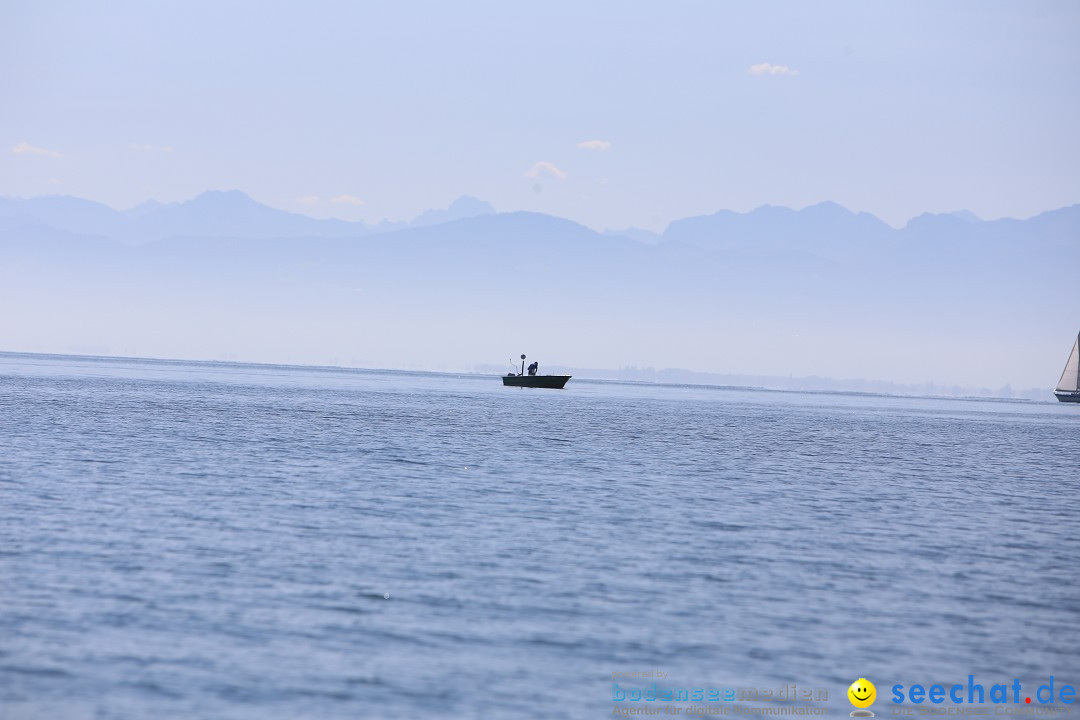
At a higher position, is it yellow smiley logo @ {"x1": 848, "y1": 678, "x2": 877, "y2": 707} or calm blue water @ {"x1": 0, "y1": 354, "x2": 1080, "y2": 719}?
calm blue water @ {"x1": 0, "y1": 354, "x2": 1080, "y2": 719}

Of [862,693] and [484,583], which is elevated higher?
[484,583]

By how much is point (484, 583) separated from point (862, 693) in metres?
9.87

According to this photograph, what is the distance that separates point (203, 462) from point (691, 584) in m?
32.6

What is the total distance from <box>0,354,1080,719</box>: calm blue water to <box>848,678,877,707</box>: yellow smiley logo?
280 millimetres

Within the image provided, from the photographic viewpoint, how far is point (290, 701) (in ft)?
57.1

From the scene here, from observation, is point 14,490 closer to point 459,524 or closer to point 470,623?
point 459,524

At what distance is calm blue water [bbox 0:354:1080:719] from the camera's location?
18.7m

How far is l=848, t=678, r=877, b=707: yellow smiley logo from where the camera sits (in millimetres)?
18750

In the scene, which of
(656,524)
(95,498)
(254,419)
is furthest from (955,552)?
(254,419)

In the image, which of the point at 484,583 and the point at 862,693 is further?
the point at 484,583

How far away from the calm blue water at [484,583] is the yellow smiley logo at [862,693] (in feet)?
0.92

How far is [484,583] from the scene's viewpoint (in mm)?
26453

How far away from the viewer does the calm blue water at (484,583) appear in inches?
737

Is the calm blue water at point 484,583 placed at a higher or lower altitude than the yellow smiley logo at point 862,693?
higher
